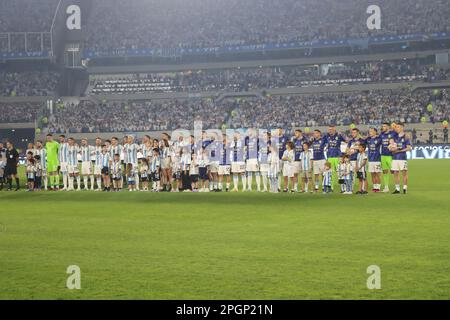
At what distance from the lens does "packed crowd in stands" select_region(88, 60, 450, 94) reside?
6406cm

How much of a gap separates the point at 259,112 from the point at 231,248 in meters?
51.4

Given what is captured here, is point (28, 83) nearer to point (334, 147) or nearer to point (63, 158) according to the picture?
point (63, 158)

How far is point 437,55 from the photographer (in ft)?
209

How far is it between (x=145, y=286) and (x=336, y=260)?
123 inches

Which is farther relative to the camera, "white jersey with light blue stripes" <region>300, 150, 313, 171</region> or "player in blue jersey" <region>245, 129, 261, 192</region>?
"player in blue jersey" <region>245, 129, 261, 192</region>

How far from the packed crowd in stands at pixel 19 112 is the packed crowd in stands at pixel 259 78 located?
6.58 meters

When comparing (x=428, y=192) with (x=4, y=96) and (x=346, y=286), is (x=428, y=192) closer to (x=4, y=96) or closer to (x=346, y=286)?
(x=346, y=286)

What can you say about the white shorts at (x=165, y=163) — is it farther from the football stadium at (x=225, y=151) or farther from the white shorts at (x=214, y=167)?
the white shorts at (x=214, y=167)

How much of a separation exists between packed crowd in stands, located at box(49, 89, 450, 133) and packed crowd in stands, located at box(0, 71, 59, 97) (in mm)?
3521

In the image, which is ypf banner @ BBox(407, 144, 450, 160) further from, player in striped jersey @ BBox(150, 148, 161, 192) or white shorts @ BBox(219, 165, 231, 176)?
player in striped jersey @ BBox(150, 148, 161, 192)

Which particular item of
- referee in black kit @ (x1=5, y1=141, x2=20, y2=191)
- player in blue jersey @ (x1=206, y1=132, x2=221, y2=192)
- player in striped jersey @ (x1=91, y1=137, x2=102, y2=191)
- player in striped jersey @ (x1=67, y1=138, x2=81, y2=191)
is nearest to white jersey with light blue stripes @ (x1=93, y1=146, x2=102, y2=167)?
player in striped jersey @ (x1=91, y1=137, x2=102, y2=191)

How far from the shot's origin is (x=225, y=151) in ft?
76.6

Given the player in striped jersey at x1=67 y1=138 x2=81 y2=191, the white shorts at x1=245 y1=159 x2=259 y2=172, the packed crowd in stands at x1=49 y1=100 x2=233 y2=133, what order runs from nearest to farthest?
the white shorts at x1=245 y1=159 x2=259 y2=172 → the player in striped jersey at x1=67 y1=138 x2=81 y2=191 → the packed crowd in stands at x1=49 y1=100 x2=233 y2=133

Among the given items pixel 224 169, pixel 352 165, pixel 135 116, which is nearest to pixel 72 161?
pixel 224 169
